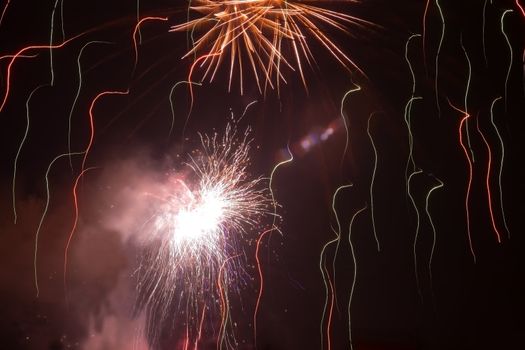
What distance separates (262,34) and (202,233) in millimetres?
1626

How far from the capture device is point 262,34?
367 centimetres

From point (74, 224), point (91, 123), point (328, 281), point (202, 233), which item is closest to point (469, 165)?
point (328, 281)

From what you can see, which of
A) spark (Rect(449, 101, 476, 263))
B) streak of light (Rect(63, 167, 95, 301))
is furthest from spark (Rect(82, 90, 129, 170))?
spark (Rect(449, 101, 476, 263))

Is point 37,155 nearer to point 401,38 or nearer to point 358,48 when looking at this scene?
point 358,48

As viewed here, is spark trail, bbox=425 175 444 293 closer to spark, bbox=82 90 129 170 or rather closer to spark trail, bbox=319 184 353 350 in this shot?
spark trail, bbox=319 184 353 350

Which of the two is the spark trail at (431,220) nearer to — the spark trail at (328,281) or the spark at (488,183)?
the spark at (488,183)

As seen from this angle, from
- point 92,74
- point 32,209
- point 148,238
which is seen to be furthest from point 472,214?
point 32,209

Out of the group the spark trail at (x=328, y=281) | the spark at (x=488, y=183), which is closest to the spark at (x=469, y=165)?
the spark at (x=488, y=183)

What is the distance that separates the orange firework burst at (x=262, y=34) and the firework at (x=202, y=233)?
0.58 metres

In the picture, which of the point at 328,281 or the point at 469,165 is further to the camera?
the point at 328,281

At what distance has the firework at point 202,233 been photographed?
149 inches

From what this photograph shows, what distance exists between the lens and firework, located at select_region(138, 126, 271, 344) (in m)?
3.79

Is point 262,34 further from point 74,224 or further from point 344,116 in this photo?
point 74,224

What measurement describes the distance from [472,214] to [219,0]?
250cm
